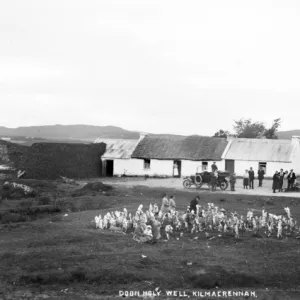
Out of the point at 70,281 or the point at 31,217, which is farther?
the point at 31,217

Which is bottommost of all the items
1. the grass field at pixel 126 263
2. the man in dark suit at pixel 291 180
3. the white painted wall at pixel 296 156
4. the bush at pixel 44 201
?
the grass field at pixel 126 263

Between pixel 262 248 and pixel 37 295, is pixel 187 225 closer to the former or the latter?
pixel 262 248

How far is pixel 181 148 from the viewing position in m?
46.7

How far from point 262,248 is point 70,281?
6.86m

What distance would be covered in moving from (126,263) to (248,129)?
5889 centimetres

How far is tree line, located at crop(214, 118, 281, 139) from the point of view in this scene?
218ft

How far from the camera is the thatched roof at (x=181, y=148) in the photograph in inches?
1786

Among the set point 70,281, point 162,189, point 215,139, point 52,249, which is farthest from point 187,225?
point 215,139

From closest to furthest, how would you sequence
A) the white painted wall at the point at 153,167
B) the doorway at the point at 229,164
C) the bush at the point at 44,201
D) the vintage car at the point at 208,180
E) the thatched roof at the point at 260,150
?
the bush at the point at 44,201
the vintage car at the point at 208,180
the thatched roof at the point at 260,150
the doorway at the point at 229,164
the white painted wall at the point at 153,167

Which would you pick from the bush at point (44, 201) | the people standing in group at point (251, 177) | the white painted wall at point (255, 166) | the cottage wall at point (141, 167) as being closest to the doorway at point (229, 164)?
the white painted wall at point (255, 166)

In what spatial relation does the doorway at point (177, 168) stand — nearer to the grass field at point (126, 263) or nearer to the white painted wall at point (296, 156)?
the white painted wall at point (296, 156)

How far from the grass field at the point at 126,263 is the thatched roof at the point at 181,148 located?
24.3m

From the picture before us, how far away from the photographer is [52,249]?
1692 cm

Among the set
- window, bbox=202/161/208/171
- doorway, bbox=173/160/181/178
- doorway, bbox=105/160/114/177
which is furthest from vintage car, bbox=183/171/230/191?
doorway, bbox=105/160/114/177
